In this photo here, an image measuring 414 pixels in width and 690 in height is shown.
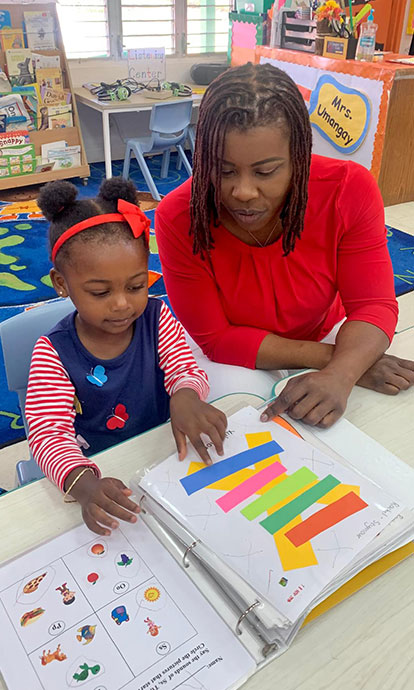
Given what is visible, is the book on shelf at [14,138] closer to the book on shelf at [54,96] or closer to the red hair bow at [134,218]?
the book on shelf at [54,96]

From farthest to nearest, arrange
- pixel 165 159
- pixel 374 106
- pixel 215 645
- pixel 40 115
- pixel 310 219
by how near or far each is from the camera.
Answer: pixel 165 159 → pixel 40 115 → pixel 374 106 → pixel 310 219 → pixel 215 645

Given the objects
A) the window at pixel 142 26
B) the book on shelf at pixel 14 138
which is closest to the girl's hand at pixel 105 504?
the book on shelf at pixel 14 138

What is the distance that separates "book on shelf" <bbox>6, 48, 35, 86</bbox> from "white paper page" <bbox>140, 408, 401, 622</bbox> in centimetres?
361

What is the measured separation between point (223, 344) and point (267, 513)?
0.59m

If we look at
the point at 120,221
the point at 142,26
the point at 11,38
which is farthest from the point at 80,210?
the point at 142,26

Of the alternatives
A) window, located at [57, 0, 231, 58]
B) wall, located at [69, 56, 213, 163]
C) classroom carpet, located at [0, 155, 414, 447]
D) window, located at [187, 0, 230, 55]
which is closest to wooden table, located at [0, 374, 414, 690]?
classroom carpet, located at [0, 155, 414, 447]

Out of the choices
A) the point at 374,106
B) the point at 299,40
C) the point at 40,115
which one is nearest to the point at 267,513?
the point at 374,106

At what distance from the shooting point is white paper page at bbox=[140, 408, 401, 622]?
1.96 ft

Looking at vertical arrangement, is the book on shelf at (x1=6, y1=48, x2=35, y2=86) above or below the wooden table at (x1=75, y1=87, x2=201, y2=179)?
above

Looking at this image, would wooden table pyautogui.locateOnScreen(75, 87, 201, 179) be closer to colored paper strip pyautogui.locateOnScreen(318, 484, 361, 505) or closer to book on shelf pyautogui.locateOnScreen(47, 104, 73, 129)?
book on shelf pyautogui.locateOnScreen(47, 104, 73, 129)

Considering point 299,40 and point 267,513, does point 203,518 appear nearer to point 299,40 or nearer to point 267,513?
point 267,513

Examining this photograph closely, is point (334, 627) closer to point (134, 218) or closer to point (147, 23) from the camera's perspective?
point (134, 218)

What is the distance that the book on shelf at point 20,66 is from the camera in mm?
3520

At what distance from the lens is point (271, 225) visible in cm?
115
